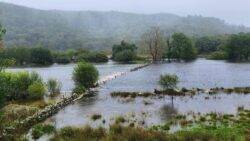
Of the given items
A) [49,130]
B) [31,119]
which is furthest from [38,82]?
[49,130]

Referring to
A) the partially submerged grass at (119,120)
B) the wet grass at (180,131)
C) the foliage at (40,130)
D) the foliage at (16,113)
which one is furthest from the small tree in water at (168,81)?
the foliage at (40,130)

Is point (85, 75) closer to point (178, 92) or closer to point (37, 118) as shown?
point (178, 92)

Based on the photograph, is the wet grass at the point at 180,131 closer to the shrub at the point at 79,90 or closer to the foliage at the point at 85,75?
the shrub at the point at 79,90

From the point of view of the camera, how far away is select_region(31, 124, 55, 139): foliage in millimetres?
53053

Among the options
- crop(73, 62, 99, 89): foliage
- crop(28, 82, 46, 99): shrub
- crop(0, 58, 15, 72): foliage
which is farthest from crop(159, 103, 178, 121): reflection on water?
crop(73, 62, 99, 89): foliage

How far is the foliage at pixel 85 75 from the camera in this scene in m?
99.8

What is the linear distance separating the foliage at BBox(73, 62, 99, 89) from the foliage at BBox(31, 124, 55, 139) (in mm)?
42188

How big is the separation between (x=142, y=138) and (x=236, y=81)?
2895 inches

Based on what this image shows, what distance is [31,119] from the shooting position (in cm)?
6256

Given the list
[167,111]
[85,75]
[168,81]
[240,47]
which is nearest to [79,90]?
[85,75]

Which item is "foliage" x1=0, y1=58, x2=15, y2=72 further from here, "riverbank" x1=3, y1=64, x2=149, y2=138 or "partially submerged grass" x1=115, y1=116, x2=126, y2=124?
"partially submerged grass" x1=115, y1=116, x2=126, y2=124

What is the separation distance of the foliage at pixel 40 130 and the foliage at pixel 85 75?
42.2 m

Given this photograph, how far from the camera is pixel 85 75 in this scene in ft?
331

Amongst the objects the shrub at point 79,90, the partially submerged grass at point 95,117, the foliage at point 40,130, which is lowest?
the shrub at point 79,90
